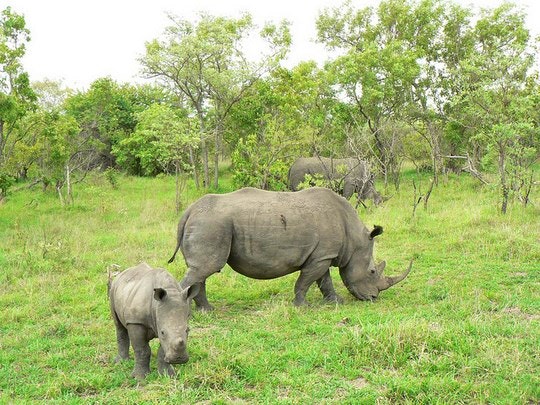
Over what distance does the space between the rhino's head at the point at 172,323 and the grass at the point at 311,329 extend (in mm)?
356

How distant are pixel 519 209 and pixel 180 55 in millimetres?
12618

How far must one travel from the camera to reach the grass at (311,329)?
207 inches

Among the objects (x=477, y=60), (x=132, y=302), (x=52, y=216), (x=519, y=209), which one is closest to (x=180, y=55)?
(x=52, y=216)

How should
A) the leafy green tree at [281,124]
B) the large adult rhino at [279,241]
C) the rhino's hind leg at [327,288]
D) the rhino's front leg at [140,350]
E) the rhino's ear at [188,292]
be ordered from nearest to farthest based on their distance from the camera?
the rhino's ear at [188,292]
the rhino's front leg at [140,350]
the large adult rhino at [279,241]
the rhino's hind leg at [327,288]
the leafy green tree at [281,124]

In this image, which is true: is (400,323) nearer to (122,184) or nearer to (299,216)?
(299,216)

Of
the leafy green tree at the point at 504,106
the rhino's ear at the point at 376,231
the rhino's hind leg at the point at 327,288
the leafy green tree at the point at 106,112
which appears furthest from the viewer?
the leafy green tree at the point at 106,112

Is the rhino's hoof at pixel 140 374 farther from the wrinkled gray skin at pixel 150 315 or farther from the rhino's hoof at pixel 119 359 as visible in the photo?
the rhino's hoof at pixel 119 359

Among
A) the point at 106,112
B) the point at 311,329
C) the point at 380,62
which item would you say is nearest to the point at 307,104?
the point at 380,62

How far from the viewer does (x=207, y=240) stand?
815 centimetres

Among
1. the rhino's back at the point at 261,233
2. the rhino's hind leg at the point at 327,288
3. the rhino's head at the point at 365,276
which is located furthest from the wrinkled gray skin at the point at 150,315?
the rhino's head at the point at 365,276

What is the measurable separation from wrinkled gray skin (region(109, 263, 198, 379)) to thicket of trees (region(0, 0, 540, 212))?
11.2m

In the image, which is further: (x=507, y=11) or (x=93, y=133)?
(x=93, y=133)

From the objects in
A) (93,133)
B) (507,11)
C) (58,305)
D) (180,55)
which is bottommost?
(58,305)

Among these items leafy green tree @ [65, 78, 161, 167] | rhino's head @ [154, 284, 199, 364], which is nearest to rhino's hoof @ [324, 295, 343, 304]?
rhino's head @ [154, 284, 199, 364]
